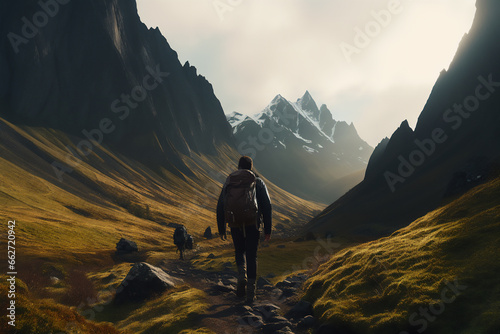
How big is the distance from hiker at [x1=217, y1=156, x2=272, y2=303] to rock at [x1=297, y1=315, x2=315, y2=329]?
2446 mm

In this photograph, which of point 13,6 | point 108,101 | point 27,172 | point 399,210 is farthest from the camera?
point 108,101

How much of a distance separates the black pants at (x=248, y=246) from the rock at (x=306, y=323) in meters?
2.56

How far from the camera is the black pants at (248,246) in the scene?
1165cm

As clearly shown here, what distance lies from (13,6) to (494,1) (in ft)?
733

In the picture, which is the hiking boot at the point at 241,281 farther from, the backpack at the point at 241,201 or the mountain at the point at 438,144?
the mountain at the point at 438,144

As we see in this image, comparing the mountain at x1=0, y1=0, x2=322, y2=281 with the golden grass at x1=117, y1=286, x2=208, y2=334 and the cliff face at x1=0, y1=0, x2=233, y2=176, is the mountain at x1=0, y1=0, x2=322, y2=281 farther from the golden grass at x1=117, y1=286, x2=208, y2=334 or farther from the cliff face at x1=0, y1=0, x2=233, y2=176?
the golden grass at x1=117, y1=286, x2=208, y2=334

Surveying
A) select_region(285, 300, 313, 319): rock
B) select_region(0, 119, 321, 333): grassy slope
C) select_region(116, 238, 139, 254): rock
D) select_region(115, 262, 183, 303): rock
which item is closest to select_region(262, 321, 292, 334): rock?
select_region(285, 300, 313, 319): rock

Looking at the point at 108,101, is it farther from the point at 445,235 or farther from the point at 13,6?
the point at 445,235

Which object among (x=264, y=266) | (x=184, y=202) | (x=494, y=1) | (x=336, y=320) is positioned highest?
(x=494, y=1)

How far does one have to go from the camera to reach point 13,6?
478 ft

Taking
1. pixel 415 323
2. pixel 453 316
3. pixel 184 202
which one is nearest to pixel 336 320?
pixel 415 323

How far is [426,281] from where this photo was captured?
33.7ft

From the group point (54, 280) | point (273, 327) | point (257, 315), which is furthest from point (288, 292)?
point (54, 280)

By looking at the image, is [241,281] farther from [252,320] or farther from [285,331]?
[285,331]
